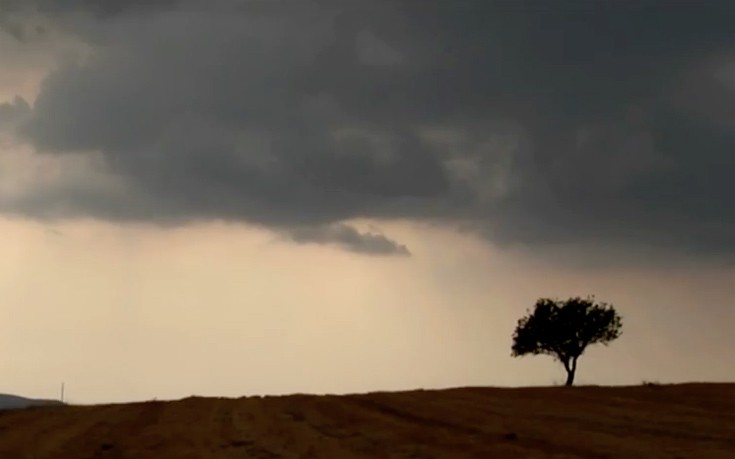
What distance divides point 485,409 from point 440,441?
11728 millimetres

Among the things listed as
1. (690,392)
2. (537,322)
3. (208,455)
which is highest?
(537,322)

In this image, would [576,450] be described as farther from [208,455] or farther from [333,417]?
[333,417]

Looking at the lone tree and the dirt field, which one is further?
the lone tree

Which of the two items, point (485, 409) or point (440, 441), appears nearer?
point (440, 441)

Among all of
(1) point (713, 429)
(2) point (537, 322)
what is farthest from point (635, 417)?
(2) point (537, 322)

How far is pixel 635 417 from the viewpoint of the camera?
35.6 m

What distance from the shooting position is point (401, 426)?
113ft

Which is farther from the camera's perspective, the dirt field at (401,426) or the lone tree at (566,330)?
the lone tree at (566,330)

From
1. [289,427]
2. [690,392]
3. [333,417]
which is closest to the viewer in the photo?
[289,427]

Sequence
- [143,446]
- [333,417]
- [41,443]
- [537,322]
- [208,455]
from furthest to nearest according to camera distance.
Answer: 1. [537,322]
2. [333,417]
3. [41,443]
4. [143,446]
5. [208,455]

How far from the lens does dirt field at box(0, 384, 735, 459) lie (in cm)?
2742

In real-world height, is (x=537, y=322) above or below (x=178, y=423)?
above

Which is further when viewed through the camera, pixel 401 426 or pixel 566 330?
pixel 566 330

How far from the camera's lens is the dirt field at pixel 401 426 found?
90.0 feet
